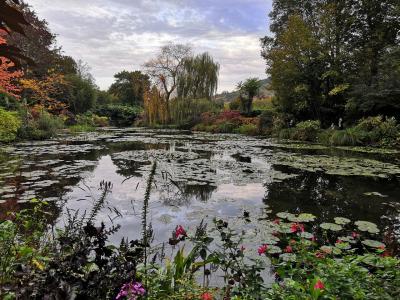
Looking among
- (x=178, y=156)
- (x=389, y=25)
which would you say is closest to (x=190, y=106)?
(x=389, y=25)

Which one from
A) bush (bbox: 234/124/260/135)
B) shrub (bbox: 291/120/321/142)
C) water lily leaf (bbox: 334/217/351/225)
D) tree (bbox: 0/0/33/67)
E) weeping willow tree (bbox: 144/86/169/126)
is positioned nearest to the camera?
tree (bbox: 0/0/33/67)

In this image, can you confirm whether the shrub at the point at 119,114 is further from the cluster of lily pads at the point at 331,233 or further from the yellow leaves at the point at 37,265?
the yellow leaves at the point at 37,265

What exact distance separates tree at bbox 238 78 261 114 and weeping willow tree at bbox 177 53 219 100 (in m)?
6.48

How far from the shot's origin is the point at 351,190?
612 cm

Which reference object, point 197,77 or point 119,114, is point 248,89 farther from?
point 119,114

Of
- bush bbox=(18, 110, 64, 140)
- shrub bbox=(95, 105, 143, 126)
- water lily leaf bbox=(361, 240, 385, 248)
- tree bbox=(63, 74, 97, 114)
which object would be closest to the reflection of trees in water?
water lily leaf bbox=(361, 240, 385, 248)

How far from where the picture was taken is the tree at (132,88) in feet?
146

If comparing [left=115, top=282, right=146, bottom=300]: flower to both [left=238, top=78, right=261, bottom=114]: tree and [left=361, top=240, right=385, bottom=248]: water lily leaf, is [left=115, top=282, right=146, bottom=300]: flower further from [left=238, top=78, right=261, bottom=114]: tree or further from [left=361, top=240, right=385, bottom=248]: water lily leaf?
[left=238, top=78, right=261, bottom=114]: tree

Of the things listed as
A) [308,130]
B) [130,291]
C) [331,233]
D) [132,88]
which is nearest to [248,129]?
[308,130]

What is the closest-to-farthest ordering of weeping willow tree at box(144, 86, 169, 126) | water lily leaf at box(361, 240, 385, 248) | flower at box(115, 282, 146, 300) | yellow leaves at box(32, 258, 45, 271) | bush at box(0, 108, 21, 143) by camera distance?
flower at box(115, 282, 146, 300)
yellow leaves at box(32, 258, 45, 271)
water lily leaf at box(361, 240, 385, 248)
bush at box(0, 108, 21, 143)
weeping willow tree at box(144, 86, 169, 126)

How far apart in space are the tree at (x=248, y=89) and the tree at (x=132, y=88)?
60.2 feet

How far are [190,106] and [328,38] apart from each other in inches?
637

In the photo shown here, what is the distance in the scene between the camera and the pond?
15.3ft

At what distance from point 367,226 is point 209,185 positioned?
316 centimetres
